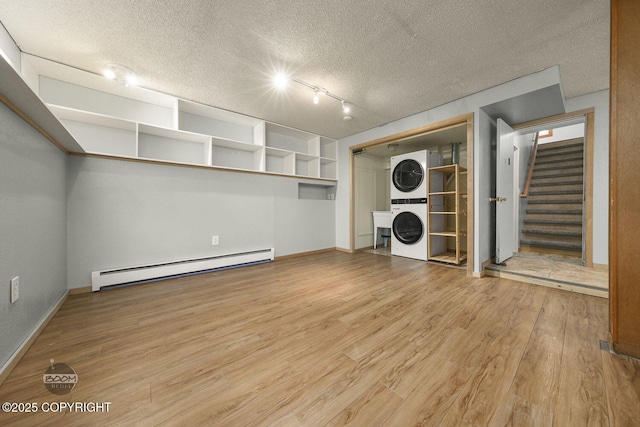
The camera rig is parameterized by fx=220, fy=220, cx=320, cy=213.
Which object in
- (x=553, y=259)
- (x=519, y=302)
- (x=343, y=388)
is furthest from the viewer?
(x=553, y=259)

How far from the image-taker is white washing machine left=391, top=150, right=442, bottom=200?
3.52m

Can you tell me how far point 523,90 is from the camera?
7.75 feet

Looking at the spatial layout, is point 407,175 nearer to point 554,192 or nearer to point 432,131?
point 432,131

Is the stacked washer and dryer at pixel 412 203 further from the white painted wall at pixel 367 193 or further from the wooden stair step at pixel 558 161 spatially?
the wooden stair step at pixel 558 161

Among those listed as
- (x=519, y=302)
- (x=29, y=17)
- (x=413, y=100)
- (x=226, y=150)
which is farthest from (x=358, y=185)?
(x=29, y=17)

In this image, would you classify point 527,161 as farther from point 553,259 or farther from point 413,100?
point 413,100

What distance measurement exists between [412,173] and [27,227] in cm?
419

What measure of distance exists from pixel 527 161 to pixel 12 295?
7665 millimetres

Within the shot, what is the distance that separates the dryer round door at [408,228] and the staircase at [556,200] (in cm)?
230

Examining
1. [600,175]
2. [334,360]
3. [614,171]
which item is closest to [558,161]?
[600,175]

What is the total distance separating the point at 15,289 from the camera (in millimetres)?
1228

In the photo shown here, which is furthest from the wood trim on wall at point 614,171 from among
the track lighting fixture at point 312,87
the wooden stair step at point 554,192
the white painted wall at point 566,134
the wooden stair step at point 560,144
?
the white painted wall at point 566,134
